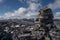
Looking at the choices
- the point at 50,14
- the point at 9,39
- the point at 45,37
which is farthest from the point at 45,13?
the point at 9,39

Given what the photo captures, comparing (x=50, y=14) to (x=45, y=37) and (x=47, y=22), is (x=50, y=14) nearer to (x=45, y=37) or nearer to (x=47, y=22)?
(x=47, y=22)

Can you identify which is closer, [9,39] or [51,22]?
[51,22]

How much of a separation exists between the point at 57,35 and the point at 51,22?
13.1 feet

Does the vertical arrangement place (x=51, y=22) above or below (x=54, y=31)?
above

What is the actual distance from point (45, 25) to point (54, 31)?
4097 millimetres

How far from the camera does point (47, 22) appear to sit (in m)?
33.6

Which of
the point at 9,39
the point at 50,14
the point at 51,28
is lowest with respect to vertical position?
the point at 9,39

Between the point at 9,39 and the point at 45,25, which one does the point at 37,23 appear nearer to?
the point at 45,25

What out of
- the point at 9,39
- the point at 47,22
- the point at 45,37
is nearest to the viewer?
the point at 45,37

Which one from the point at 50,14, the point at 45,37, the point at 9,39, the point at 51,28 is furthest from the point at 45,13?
the point at 9,39

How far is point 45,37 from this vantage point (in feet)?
103

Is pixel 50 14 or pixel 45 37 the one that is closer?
pixel 45 37

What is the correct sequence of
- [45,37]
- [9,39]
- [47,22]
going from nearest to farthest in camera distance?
[45,37] → [47,22] → [9,39]

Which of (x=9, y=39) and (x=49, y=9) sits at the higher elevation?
(x=49, y=9)
